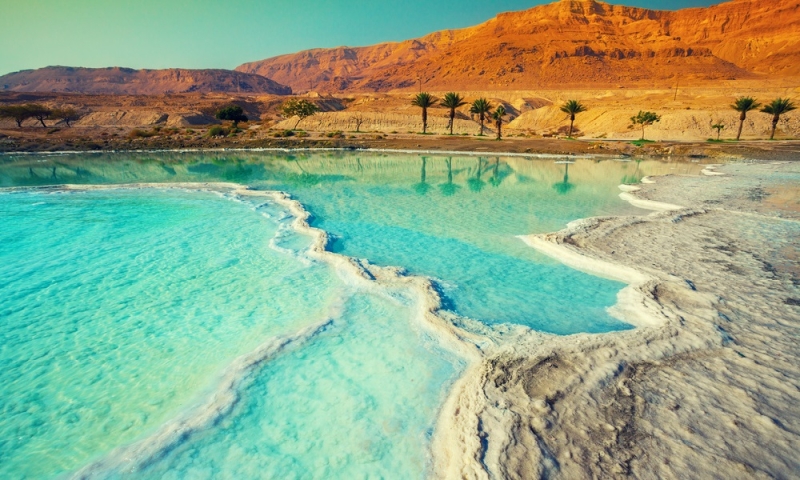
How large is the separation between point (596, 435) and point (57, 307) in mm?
11334

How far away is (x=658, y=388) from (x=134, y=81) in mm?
217984

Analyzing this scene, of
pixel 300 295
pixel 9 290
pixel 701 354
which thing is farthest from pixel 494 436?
pixel 9 290

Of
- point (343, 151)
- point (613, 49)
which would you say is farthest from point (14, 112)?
point (613, 49)

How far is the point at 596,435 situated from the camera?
195 inches

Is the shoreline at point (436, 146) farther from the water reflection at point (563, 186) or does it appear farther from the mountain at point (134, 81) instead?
the mountain at point (134, 81)

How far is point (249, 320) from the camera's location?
854 cm

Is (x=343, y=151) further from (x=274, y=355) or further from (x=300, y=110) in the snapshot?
(x=274, y=355)

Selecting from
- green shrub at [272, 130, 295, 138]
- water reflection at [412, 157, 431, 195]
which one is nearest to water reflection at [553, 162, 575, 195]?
water reflection at [412, 157, 431, 195]

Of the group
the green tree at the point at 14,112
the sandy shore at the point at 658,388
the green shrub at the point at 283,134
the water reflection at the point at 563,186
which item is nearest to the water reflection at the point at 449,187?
the water reflection at the point at 563,186

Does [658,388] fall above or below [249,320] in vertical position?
above

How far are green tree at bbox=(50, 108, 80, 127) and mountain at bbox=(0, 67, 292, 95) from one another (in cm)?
10693

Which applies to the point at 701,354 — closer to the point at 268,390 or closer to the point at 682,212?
the point at 268,390

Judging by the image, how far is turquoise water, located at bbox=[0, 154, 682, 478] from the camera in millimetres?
5305

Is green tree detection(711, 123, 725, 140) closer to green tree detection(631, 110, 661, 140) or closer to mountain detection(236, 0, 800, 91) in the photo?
green tree detection(631, 110, 661, 140)
